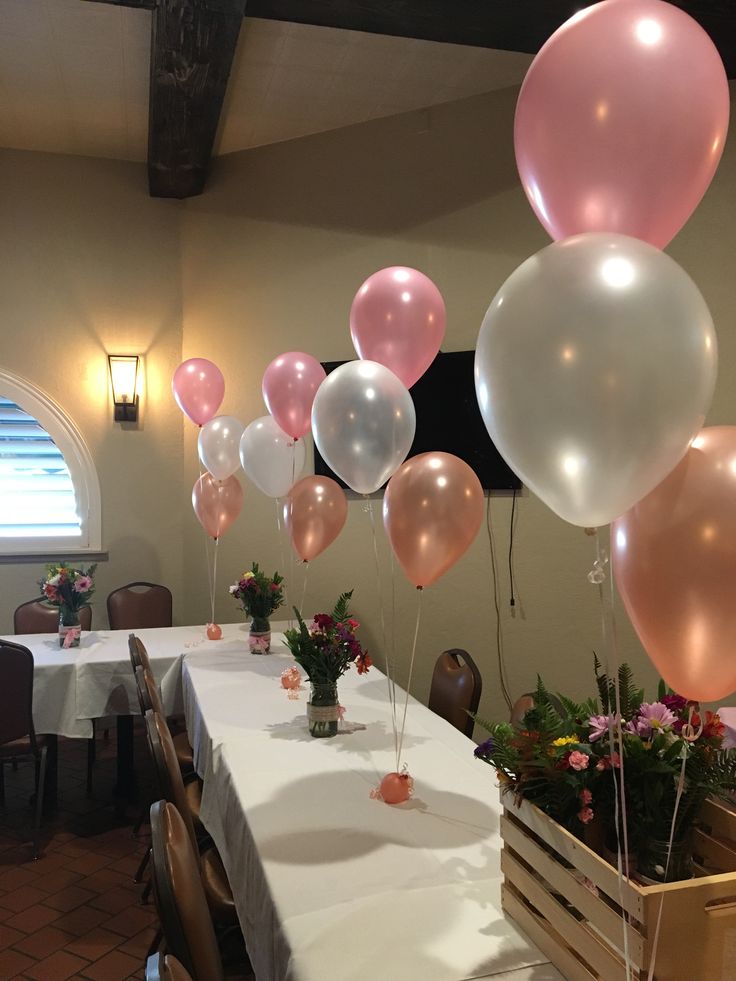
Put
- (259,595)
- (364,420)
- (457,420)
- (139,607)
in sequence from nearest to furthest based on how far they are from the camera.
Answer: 1. (364,420)
2. (259,595)
3. (457,420)
4. (139,607)

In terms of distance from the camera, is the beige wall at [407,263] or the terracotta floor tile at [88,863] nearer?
the terracotta floor tile at [88,863]

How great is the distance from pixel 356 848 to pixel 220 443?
2705 mm

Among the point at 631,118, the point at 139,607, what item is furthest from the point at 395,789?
the point at 139,607

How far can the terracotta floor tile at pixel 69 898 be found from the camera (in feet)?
10.5

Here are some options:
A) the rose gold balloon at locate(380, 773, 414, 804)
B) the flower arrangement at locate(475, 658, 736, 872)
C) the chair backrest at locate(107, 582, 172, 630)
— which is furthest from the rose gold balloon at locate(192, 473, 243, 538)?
the flower arrangement at locate(475, 658, 736, 872)

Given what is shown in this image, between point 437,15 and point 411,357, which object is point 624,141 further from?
point 437,15

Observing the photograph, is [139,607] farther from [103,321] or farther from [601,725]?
[601,725]

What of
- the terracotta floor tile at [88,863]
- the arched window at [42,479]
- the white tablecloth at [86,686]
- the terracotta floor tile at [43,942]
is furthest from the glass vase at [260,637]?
the arched window at [42,479]

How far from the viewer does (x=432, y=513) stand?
221 cm

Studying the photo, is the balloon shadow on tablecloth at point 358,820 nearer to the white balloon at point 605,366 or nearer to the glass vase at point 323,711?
the glass vase at point 323,711

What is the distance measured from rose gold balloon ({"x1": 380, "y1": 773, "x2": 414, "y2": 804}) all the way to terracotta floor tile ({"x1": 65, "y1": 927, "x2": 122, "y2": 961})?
55.0 inches

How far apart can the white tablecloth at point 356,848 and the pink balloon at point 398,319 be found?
1243mm

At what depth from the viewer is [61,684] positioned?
3828 mm

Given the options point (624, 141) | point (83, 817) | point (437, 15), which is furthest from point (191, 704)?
point (437, 15)
